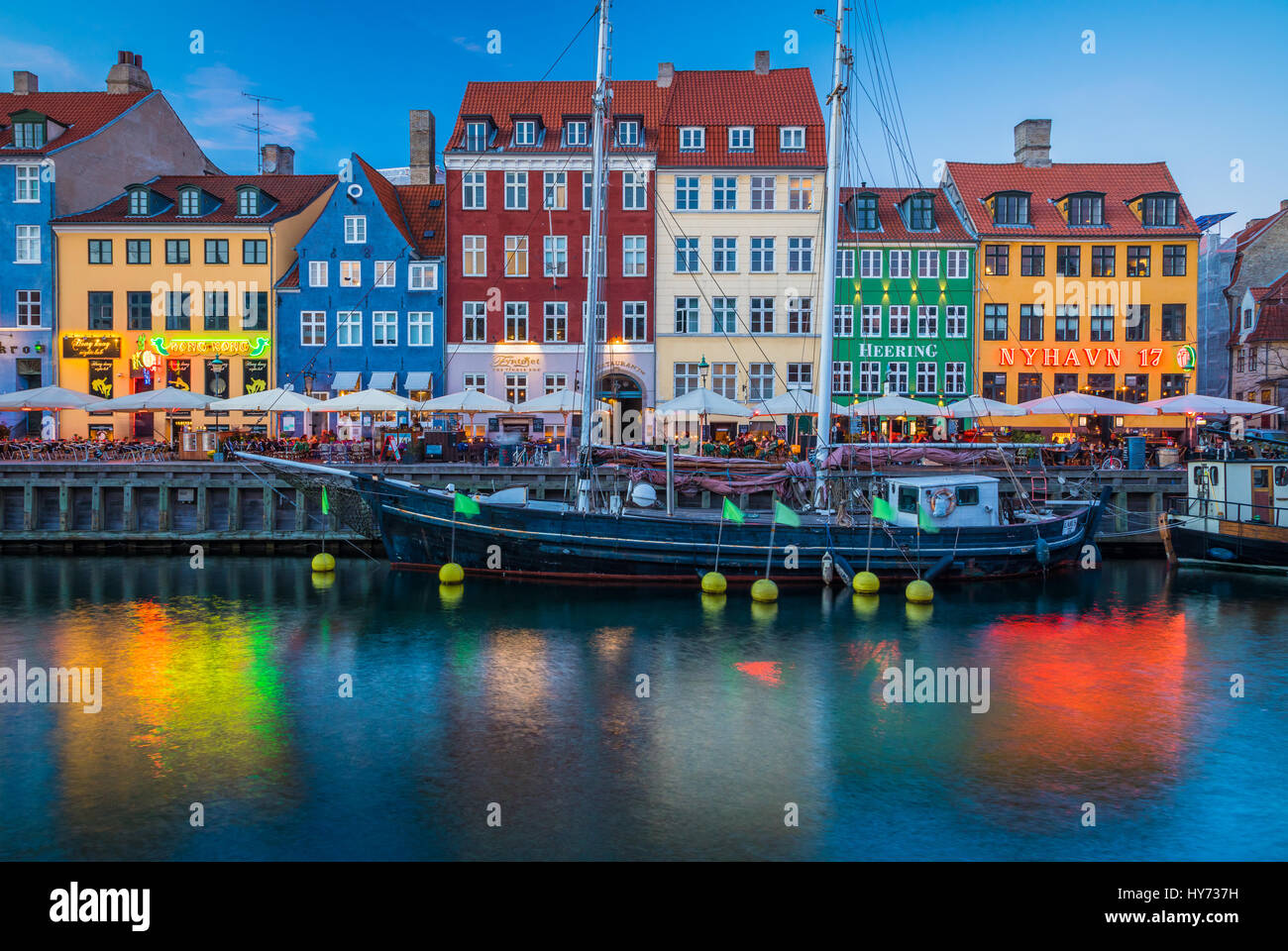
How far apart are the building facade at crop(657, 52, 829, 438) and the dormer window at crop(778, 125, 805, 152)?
0.05 meters

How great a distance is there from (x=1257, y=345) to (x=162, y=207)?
51858 mm

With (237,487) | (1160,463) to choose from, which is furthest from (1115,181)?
(237,487)

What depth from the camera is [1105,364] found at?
50.7m

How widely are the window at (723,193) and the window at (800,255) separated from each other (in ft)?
10.1

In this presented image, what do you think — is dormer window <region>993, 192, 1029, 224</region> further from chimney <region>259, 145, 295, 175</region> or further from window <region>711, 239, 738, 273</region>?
chimney <region>259, 145, 295, 175</region>

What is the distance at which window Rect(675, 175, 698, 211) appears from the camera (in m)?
49.7

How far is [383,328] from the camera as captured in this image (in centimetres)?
4931

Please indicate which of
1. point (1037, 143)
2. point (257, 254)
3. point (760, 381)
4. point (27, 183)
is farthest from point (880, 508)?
point (27, 183)

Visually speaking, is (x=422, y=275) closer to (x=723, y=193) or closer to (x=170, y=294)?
(x=170, y=294)

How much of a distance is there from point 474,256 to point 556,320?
184 inches

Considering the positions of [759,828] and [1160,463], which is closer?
[759,828]

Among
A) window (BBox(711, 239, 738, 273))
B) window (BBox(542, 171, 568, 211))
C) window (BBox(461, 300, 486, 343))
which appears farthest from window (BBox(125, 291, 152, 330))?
window (BBox(711, 239, 738, 273))

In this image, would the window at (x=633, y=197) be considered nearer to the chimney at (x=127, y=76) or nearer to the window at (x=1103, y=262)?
the window at (x=1103, y=262)
